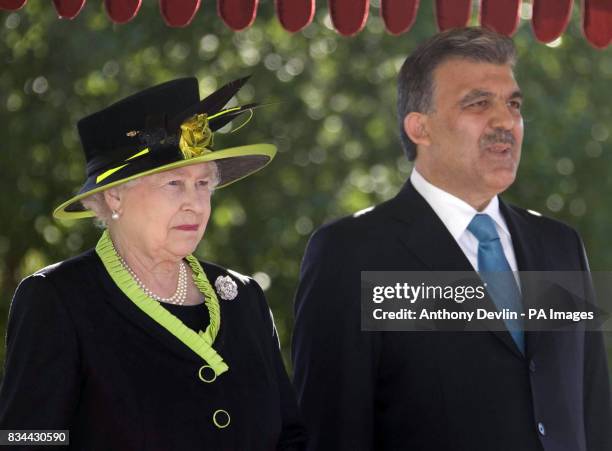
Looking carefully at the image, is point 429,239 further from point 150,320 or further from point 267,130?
point 267,130

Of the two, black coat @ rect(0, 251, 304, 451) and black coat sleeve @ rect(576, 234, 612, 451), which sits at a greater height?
black coat @ rect(0, 251, 304, 451)

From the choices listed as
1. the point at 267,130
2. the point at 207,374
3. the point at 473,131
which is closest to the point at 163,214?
the point at 207,374

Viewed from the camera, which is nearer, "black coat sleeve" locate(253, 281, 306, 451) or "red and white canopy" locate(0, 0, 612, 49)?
"black coat sleeve" locate(253, 281, 306, 451)

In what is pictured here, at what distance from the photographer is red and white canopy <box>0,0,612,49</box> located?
395 cm

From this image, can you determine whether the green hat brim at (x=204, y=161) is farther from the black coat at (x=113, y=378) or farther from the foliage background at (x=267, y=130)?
the foliage background at (x=267, y=130)

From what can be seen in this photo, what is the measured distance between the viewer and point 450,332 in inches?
144

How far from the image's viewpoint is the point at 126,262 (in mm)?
3264

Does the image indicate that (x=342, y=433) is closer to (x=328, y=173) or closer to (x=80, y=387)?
(x=80, y=387)

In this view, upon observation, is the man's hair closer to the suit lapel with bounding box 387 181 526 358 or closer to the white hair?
the suit lapel with bounding box 387 181 526 358

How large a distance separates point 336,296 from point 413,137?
63 centimetres

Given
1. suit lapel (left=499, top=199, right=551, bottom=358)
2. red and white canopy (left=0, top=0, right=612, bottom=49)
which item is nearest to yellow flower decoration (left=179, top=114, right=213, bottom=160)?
red and white canopy (left=0, top=0, right=612, bottom=49)

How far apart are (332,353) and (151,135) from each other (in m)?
0.84

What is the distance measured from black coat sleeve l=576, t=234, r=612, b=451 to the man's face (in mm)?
561

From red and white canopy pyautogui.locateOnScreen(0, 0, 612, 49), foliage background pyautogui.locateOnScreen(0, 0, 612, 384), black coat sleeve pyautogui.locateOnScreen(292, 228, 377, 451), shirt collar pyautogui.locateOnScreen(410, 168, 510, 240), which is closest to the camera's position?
black coat sleeve pyautogui.locateOnScreen(292, 228, 377, 451)
